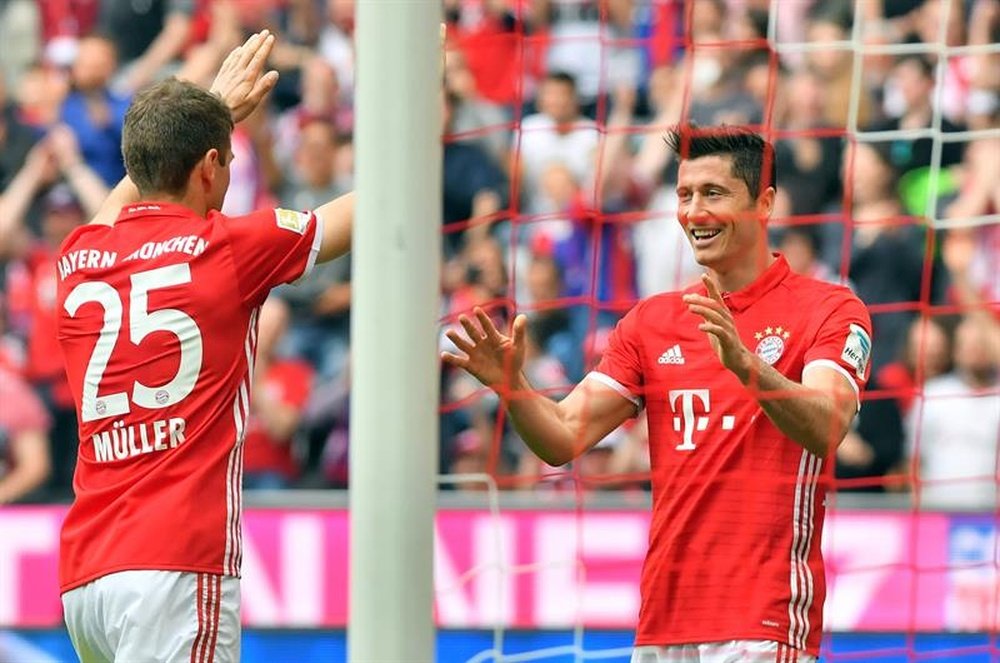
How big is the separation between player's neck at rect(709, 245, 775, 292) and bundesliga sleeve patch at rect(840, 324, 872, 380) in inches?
12.4

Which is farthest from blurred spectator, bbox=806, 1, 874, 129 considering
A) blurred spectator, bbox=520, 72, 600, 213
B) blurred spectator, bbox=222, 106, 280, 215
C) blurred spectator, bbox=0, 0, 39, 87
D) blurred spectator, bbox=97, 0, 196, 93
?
blurred spectator, bbox=0, 0, 39, 87

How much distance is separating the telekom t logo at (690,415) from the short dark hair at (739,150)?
521mm

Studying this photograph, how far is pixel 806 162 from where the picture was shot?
9.13 m

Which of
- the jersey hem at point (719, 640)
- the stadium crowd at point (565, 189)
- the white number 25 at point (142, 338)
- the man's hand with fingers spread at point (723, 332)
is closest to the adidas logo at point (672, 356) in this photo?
the man's hand with fingers spread at point (723, 332)

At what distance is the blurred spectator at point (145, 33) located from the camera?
10594mm

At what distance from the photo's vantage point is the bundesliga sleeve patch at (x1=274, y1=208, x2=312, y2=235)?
4.52 meters

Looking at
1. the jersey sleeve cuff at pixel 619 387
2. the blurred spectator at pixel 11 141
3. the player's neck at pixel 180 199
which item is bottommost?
the jersey sleeve cuff at pixel 619 387

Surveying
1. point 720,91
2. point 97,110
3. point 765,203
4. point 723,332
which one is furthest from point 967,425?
point 97,110

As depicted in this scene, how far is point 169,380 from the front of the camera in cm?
444

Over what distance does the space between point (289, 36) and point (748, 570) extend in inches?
261

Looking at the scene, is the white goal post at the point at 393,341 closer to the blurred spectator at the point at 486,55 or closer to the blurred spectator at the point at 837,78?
the blurred spectator at the point at 486,55

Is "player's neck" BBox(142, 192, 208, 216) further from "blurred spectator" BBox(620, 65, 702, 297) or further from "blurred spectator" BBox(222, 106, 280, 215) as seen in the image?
"blurred spectator" BBox(222, 106, 280, 215)

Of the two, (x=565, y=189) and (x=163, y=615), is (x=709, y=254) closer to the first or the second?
(x=163, y=615)

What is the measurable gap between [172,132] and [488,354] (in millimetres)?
903
